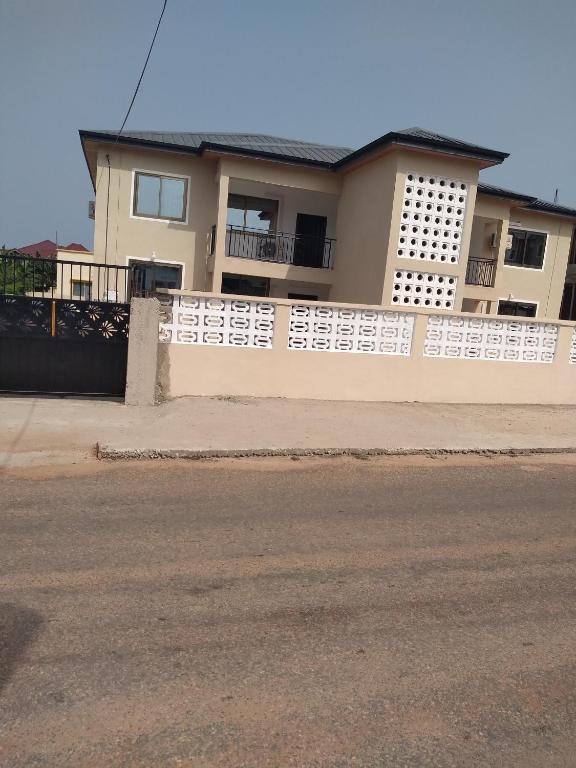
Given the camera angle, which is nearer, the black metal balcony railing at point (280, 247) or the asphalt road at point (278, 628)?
the asphalt road at point (278, 628)

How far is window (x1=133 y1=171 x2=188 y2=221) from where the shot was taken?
1811cm

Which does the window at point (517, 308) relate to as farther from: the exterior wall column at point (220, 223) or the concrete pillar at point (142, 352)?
the concrete pillar at point (142, 352)

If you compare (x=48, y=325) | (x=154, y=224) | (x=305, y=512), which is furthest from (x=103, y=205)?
(x=305, y=512)

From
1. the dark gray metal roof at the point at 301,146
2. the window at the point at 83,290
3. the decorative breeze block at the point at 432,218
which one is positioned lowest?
the window at the point at 83,290

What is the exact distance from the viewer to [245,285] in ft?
67.1

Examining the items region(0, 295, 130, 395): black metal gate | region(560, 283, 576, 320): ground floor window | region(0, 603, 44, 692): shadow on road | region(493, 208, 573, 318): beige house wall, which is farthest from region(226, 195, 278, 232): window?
region(0, 603, 44, 692): shadow on road

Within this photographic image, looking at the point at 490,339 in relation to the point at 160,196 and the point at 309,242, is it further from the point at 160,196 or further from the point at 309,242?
the point at 160,196

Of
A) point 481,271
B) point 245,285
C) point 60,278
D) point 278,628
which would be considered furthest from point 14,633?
point 481,271

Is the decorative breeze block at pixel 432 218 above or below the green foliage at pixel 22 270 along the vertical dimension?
above

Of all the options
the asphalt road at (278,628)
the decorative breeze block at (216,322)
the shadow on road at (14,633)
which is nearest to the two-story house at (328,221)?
the decorative breeze block at (216,322)

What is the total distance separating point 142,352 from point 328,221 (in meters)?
12.8

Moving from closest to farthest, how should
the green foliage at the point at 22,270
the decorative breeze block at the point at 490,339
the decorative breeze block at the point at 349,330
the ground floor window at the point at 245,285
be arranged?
the green foliage at the point at 22,270
the decorative breeze block at the point at 349,330
the decorative breeze block at the point at 490,339
the ground floor window at the point at 245,285

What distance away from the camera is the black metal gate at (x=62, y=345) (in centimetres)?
923

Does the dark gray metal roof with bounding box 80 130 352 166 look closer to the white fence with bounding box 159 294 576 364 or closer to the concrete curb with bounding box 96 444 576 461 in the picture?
the white fence with bounding box 159 294 576 364
